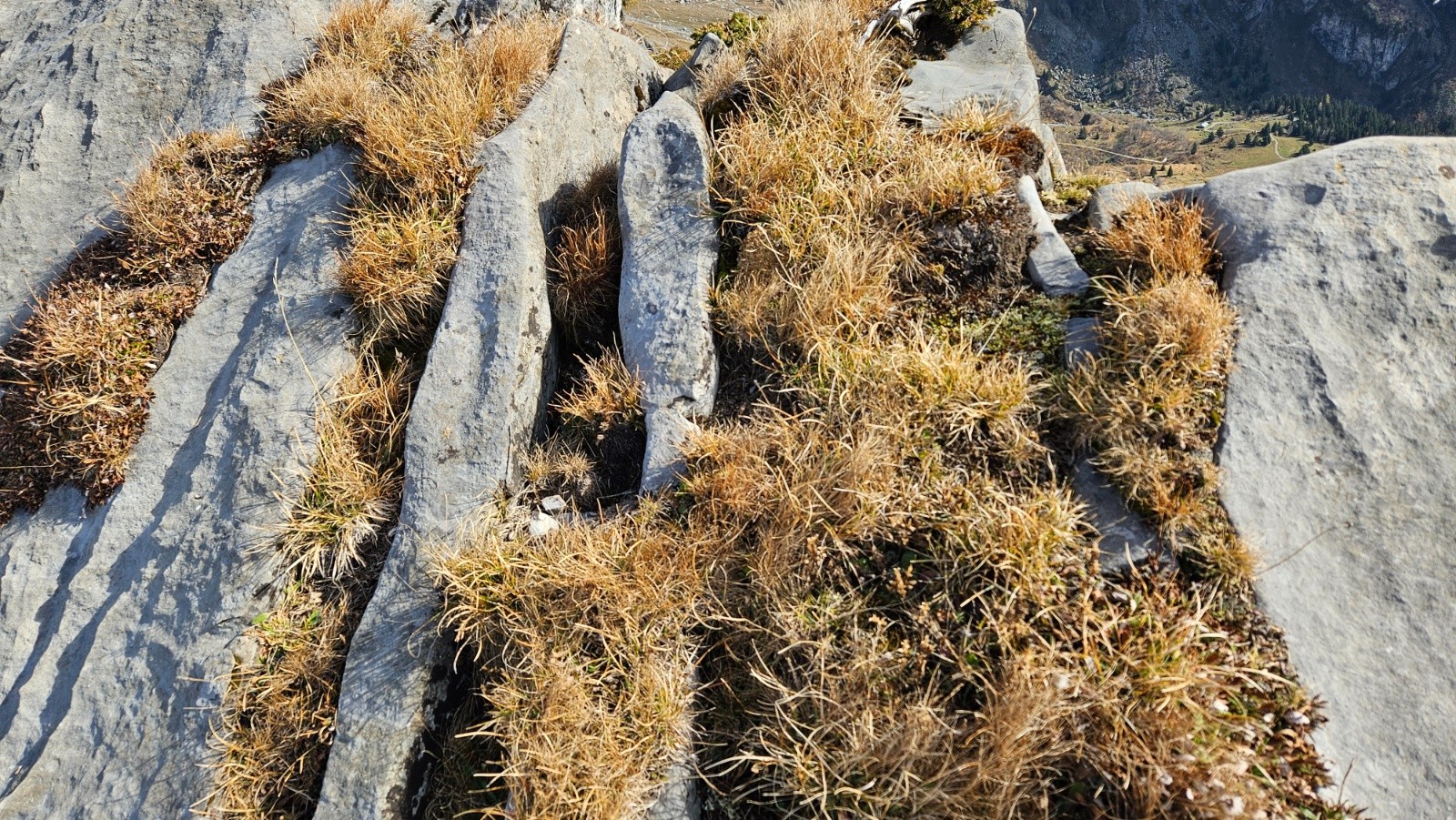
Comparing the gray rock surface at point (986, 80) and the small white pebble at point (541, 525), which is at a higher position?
the gray rock surface at point (986, 80)

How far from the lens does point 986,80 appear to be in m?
8.37

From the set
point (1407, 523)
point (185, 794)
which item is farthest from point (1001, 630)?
point (185, 794)

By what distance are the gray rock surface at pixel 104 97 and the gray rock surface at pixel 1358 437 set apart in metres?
10.8

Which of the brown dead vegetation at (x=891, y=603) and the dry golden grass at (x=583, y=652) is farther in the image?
the dry golden grass at (x=583, y=652)

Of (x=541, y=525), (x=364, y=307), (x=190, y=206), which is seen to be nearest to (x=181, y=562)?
(x=364, y=307)

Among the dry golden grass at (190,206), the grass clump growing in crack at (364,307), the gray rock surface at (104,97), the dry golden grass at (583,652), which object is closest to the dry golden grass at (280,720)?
the grass clump growing in crack at (364,307)

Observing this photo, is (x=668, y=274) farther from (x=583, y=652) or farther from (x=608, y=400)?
(x=583, y=652)

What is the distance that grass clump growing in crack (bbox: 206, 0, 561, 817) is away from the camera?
17.2 ft

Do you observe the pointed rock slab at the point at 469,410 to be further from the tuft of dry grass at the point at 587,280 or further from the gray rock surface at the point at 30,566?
the gray rock surface at the point at 30,566

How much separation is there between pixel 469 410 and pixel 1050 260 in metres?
5.34

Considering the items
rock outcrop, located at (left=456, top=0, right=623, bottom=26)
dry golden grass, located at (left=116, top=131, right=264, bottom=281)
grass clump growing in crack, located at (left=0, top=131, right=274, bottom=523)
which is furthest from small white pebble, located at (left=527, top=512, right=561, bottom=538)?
rock outcrop, located at (left=456, top=0, right=623, bottom=26)

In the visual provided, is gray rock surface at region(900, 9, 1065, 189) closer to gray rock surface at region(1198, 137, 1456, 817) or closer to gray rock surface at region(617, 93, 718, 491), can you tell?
gray rock surface at region(1198, 137, 1456, 817)

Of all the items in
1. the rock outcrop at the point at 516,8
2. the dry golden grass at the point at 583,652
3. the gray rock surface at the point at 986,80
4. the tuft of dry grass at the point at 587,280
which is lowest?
the dry golden grass at the point at 583,652

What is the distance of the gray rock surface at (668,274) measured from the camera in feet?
19.9
